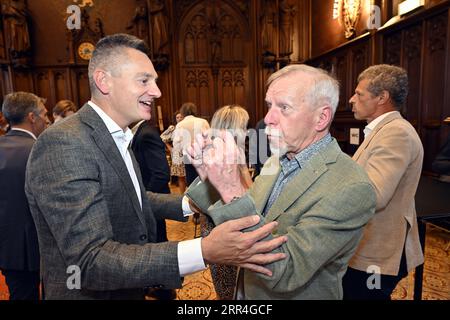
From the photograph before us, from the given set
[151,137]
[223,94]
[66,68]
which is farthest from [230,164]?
[66,68]

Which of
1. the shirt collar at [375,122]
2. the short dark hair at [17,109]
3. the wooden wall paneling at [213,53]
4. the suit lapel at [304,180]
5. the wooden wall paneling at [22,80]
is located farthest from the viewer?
the wooden wall paneling at [213,53]

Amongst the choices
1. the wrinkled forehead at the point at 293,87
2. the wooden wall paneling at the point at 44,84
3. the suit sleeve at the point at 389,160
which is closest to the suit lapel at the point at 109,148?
the wrinkled forehead at the point at 293,87

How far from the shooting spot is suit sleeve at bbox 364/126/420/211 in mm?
1536

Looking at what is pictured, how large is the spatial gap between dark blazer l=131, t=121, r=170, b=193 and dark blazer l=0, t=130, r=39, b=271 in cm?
92

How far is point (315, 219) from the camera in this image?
100 centimetres

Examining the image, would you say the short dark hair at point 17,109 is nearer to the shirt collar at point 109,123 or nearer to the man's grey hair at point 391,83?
the shirt collar at point 109,123

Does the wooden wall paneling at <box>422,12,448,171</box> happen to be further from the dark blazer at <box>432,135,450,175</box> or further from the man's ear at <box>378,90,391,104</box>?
the man's ear at <box>378,90,391,104</box>

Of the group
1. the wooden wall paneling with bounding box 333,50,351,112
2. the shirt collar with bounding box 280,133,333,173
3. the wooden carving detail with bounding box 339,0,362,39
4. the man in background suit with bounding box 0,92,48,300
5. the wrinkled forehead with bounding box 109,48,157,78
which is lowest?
the man in background suit with bounding box 0,92,48,300

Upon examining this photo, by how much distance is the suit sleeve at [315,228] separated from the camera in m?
0.94

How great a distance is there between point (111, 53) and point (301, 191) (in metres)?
1.01

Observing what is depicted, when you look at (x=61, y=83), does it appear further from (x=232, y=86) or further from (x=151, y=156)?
(x=151, y=156)

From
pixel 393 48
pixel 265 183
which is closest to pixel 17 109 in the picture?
pixel 265 183

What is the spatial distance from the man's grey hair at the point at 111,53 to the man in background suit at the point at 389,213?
4.50 ft

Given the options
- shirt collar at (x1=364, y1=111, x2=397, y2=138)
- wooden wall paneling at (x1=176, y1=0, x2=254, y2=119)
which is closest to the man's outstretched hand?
shirt collar at (x1=364, y1=111, x2=397, y2=138)
